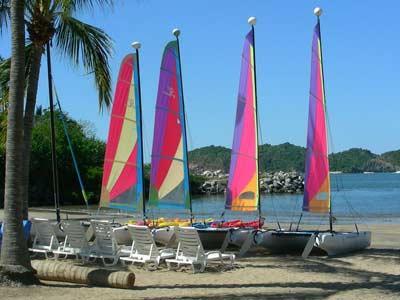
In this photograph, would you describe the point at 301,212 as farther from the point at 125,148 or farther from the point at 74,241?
the point at 74,241

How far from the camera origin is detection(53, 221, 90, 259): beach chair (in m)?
14.8

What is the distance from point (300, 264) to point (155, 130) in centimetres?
674

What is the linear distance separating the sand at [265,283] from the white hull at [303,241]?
670 mm

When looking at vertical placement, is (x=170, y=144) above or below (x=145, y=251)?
above

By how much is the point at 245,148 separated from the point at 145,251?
571 cm

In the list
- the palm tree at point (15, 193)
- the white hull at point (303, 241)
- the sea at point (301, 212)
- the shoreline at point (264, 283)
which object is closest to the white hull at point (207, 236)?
the white hull at point (303, 241)

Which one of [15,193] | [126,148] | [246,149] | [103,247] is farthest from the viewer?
[126,148]

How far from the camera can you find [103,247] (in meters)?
14.6

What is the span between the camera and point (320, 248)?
A: 15953 millimetres

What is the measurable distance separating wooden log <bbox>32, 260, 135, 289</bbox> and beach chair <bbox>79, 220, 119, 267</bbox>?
2.24m

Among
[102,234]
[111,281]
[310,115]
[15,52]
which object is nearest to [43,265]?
[111,281]

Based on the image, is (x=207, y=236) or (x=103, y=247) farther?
(x=207, y=236)

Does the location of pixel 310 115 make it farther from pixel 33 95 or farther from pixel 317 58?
pixel 33 95

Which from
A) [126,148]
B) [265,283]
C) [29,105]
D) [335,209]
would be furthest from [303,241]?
[335,209]
